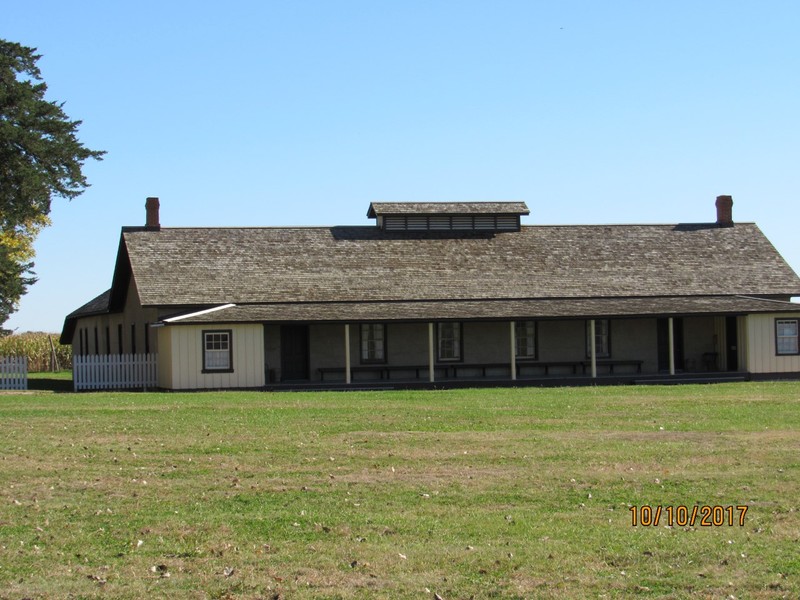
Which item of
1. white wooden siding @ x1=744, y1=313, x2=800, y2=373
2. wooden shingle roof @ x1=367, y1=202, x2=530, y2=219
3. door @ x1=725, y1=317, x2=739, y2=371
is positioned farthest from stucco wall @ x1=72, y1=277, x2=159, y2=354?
white wooden siding @ x1=744, y1=313, x2=800, y2=373

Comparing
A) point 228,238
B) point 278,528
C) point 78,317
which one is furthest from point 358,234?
point 278,528

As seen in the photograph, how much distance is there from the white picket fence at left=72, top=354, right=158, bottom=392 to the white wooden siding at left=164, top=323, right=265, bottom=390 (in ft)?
5.51

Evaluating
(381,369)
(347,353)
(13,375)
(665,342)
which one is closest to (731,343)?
(665,342)

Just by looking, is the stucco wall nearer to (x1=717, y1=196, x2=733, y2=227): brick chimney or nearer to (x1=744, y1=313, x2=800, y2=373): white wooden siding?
(x1=744, y1=313, x2=800, y2=373): white wooden siding

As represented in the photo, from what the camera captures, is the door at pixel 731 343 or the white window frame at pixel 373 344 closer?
the white window frame at pixel 373 344

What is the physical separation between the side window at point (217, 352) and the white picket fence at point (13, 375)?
5752mm

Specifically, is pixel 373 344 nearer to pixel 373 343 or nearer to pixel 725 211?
pixel 373 343

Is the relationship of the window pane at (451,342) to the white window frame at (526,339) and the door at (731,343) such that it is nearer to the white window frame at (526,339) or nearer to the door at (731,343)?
the white window frame at (526,339)

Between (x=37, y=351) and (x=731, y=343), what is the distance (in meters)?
36.9

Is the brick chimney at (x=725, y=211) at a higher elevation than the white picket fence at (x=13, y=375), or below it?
higher

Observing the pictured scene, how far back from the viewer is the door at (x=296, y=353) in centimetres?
3525

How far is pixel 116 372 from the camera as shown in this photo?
114ft
